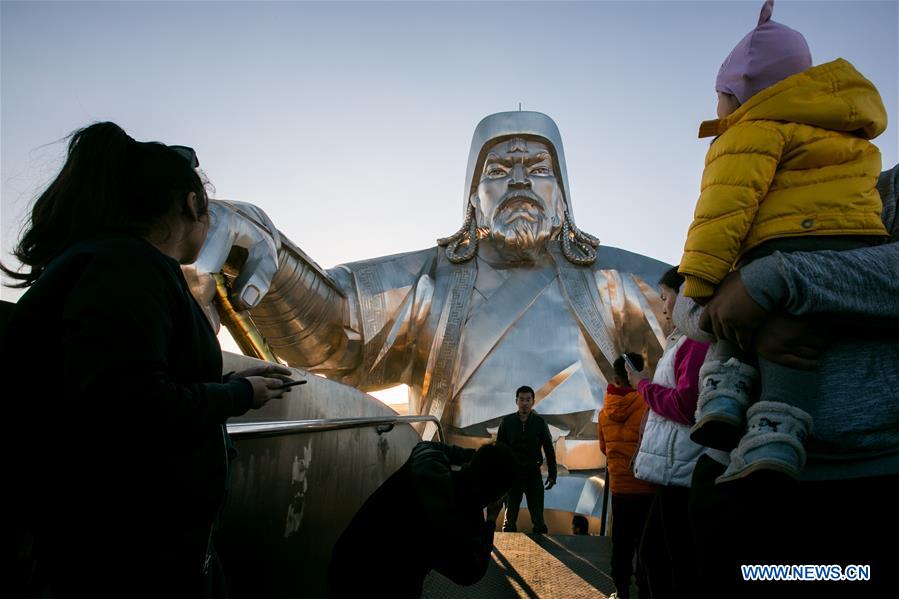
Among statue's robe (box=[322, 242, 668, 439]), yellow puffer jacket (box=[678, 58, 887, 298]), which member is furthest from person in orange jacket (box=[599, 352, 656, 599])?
statue's robe (box=[322, 242, 668, 439])

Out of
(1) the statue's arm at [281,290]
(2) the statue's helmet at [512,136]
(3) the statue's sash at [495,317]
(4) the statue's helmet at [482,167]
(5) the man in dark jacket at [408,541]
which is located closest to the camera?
(5) the man in dark jacket at [408,541]

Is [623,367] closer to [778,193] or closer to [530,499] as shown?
[530,499]

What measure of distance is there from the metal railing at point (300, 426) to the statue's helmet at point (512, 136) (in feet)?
18.2

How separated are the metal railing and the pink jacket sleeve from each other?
1202mm

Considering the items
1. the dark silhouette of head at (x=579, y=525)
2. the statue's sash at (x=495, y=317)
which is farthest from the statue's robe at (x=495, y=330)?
the dark silhouette of head at (x=579, y=525)

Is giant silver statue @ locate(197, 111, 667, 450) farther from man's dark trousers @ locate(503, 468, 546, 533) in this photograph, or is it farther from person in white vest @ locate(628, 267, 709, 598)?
person in white vest @ locate(628, 267, 709, 598)

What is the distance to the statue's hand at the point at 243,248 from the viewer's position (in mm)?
4641

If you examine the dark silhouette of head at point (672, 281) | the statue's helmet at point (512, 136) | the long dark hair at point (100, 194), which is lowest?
the long dark hair at point (100, 194)

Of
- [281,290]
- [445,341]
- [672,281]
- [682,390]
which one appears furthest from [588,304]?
[682,390]

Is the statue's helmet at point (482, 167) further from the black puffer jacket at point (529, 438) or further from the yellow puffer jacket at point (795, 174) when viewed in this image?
the yellow puffer jacket at point (795, 174)

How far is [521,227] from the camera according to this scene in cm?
771

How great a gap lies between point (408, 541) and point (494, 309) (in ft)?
17.8

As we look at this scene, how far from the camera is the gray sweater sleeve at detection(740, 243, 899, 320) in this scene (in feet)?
3.56

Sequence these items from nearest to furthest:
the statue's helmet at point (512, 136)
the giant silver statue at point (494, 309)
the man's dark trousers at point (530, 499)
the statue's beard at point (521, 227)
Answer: the man's dark trousers at point (530, 499)
the giant silver statue at point (494, 309)
the statue's beard at point (521, 227)
the statue's helmet at point (512, 136)
